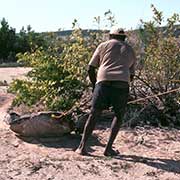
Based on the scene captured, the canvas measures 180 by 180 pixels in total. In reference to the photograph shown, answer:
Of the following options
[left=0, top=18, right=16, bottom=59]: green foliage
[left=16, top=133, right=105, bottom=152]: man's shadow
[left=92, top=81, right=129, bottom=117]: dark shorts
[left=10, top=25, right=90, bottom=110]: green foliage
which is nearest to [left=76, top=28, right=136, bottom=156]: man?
[left=92, top=81, right=129, bottom=117]: dark shorts

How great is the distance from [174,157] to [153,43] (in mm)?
2108

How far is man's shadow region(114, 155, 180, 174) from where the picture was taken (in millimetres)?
5585

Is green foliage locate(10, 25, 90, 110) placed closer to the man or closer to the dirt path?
the dirt path

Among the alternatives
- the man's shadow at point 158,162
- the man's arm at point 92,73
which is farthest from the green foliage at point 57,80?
the man's shadow at point 158,162

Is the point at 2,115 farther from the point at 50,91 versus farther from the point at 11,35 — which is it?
the point at 11,35

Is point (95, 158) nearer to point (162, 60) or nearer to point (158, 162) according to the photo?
point (158, 162)

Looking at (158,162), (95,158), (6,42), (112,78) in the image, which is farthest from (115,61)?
(6,42)

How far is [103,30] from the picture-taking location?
7871 mm

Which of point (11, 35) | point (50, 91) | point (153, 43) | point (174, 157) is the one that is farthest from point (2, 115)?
point (11, 35)

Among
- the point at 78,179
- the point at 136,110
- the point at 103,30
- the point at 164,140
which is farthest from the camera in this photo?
the point at 103,30

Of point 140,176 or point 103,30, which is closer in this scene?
point 140,176

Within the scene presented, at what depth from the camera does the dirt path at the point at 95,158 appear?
5312 millimetres

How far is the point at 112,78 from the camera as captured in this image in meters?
5.82

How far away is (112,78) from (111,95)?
21cm
